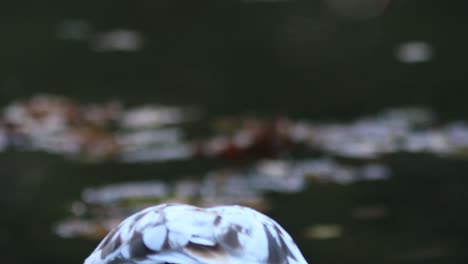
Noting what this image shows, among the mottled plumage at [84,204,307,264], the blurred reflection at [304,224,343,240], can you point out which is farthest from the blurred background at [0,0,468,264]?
the mottled plumage at [84,204,307,264]

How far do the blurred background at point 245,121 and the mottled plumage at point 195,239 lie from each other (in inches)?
70.8

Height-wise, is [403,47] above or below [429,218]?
above

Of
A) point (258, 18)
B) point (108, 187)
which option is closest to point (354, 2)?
point (258, 18)

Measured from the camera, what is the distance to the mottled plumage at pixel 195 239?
3.84 meters

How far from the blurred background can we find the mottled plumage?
5.90 feet

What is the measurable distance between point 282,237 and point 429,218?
2.51 meters

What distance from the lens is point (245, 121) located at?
28.3ft

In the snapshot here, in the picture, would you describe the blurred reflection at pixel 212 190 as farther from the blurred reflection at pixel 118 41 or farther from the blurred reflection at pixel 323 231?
the blurred reflection at pixel 118 41

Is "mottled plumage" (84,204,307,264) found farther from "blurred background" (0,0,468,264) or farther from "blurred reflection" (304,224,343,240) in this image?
"blurred reflection" (304,224,343,240)

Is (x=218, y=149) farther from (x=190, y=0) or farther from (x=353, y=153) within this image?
(x=190, y=0)

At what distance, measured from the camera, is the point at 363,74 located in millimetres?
9984

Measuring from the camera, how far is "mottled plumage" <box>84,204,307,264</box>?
384 centimetres

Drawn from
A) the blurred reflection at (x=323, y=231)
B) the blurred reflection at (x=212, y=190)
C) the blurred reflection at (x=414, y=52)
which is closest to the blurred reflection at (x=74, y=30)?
the blurred reflection at (x=414, y=52)

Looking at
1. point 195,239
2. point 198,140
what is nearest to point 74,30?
point 198,140
